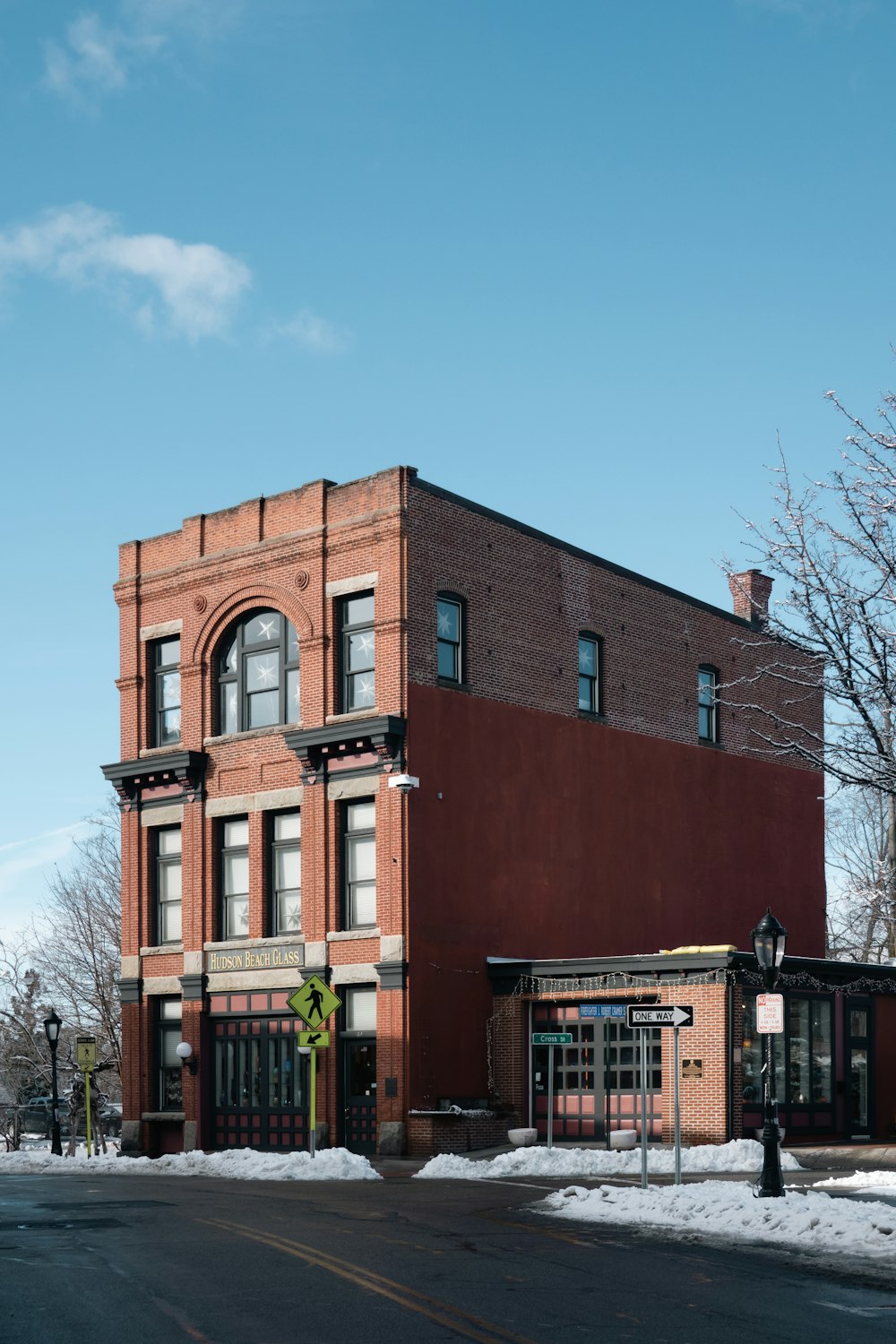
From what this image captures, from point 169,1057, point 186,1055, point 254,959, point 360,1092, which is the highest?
point 254,959

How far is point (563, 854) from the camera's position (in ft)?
125

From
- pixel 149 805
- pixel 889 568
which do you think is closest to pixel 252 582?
pixel 149 805

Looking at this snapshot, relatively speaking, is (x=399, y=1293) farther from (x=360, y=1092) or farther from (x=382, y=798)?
(x=360, y=1092)

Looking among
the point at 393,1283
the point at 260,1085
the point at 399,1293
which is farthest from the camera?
the point at 260,1085

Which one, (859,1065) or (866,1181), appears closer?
(866,1181)

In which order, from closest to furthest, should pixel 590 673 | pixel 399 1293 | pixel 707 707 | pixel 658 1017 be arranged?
pixel 399 1293
pixel 658 1017
pixel 590 673
pixel 707 707

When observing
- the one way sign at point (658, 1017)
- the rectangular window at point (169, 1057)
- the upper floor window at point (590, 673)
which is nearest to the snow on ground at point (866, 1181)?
the one way sign at point (658, 1017)

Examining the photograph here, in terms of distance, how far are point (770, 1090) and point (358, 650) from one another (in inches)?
676

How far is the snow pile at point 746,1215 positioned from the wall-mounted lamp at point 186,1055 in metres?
16.5

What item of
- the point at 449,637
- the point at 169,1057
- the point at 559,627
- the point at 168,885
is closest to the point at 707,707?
the point at 559,627

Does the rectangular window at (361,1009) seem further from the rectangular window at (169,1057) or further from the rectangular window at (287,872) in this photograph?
the rectangular window at (169,1057)

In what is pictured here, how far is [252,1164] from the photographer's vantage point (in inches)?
1216

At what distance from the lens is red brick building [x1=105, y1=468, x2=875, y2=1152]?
3478cm

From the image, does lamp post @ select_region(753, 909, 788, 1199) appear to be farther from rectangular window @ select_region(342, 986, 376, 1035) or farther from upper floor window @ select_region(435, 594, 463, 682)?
upper floor window @ select_region(435, 594, 463, 682)
